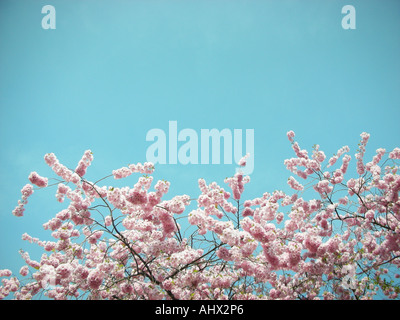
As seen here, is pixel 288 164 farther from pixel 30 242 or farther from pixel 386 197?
pixel 30 242

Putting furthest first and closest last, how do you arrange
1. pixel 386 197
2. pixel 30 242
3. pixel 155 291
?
pixel 30 242, pixel 386 197, pixel 155 291

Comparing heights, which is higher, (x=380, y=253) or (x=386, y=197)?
(x=386, y=197)

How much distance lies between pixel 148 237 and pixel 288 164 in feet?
14.6

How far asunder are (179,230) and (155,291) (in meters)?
1.07

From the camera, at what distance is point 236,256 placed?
3.69 meters
